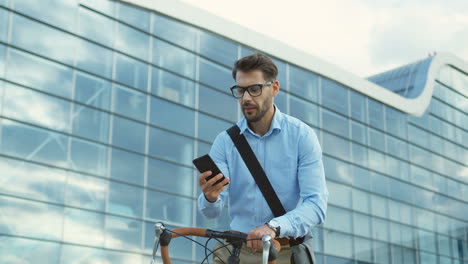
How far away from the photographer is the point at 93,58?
1870 cm

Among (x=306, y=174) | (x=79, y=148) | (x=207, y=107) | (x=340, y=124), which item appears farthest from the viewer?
(x=340, y=124)

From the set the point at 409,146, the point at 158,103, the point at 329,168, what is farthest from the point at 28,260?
the point at 409,146

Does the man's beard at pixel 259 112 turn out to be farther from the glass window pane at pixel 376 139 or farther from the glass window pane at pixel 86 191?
the glass window pane at pixel 376 139

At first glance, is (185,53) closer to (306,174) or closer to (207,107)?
(207,107)

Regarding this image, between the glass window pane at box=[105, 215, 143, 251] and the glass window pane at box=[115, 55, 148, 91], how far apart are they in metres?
3.72

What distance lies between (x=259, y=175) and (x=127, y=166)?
50.8 feet

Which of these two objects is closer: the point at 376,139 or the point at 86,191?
the point at 86,191

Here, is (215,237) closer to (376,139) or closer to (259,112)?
(259,112)

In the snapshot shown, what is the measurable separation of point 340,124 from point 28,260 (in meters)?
13.7

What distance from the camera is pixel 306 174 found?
140 inches

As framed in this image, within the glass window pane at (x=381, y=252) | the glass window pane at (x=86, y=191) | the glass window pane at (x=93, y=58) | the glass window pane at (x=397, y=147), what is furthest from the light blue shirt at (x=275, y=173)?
the glass window pane at (x=397, y=147)

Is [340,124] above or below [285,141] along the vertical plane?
above

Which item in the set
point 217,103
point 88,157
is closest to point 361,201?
point 217,103

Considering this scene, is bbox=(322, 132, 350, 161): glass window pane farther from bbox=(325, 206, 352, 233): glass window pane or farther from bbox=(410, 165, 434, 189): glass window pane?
bbox=(410, 165, 434, 189): glass window pane
